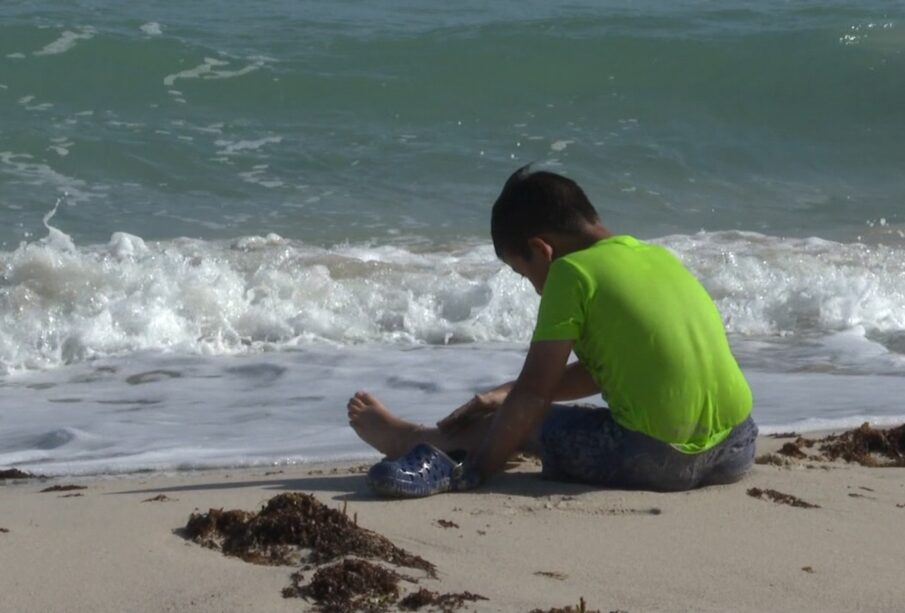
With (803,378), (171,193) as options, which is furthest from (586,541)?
(171,193)

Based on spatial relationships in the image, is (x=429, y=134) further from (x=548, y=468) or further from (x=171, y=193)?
(x=548, y=468)

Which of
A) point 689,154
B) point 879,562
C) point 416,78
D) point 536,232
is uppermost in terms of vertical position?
point 416,78

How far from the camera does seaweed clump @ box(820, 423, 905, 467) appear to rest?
442 centimetres

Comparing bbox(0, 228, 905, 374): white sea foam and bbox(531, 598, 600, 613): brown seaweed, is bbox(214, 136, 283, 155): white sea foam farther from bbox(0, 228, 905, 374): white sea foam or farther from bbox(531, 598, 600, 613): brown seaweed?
bbox(531, 598, 600, 613): brown seaweed

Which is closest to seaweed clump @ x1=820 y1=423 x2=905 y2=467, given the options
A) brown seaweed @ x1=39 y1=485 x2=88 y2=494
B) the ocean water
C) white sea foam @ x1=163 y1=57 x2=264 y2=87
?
the ocean water

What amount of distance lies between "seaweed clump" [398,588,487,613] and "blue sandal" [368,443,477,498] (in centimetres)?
84

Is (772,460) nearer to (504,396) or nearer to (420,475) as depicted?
(504,396)

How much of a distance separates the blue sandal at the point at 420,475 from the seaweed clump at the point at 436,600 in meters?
0.84

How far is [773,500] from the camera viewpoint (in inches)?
148

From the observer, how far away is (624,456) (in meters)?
3.79

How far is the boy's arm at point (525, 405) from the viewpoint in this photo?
377 cm

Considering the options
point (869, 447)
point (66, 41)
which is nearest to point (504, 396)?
point (869, 447)

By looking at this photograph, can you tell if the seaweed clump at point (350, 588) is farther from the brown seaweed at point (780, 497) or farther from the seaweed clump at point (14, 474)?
the seaweed clump at point (14, 474)

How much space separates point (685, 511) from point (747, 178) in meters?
8.65
